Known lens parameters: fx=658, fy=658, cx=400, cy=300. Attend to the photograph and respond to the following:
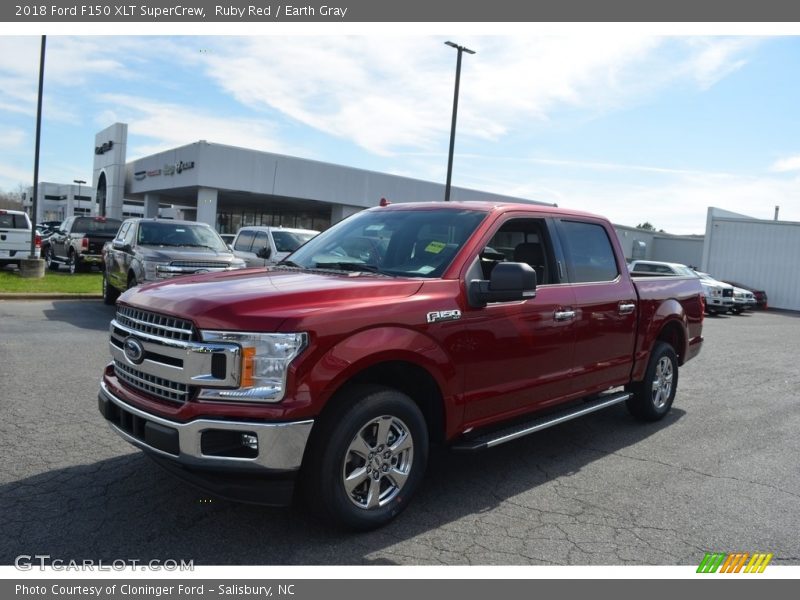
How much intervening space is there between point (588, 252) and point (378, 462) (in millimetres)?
2888

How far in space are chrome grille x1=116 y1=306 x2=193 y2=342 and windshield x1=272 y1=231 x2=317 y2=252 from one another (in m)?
10.4

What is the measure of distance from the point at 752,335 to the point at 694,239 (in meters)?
33.1

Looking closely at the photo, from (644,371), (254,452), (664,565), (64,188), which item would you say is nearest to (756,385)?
(644,371)

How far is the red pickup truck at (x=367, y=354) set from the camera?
11.0ft

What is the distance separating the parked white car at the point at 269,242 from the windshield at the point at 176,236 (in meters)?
1.08

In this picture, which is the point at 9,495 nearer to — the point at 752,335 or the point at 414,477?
the point at 414,477

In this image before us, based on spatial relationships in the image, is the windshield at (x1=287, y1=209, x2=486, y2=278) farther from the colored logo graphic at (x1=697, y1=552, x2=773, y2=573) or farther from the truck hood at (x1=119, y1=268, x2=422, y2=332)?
the colored logo graphic at (x1=697, y1=552, x2=773, y2=573)

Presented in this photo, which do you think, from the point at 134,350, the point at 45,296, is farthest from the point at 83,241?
the point at 134,350

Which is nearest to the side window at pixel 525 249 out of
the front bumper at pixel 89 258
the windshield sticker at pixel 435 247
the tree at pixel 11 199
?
the windshield sticker at pixel 435 247

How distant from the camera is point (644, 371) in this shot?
6.31m

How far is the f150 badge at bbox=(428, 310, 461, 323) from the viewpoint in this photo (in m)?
3.97

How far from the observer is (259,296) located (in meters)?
3.55

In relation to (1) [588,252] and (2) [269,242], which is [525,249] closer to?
(1) [588,252]

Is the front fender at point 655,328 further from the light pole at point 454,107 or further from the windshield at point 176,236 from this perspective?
the light pole at point 454,107
